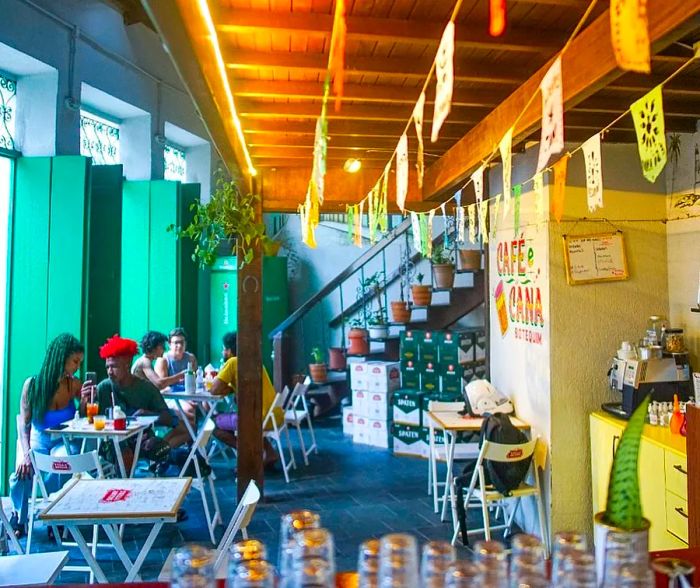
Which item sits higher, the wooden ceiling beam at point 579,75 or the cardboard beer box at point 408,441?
the wooden ceiling beam at point 579,75

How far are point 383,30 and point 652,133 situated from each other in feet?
3.97

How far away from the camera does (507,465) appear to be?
402cm

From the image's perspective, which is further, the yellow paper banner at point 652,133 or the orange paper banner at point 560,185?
the orange paper banner at point 560,185

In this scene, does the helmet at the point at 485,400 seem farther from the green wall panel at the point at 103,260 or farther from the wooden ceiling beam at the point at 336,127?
the green wall panel at the point at 103,260

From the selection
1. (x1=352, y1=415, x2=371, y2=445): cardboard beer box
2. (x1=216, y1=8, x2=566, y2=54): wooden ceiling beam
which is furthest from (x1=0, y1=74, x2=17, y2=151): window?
(x1=352, y1=415, x2=371, y2=445): cardboard beer box

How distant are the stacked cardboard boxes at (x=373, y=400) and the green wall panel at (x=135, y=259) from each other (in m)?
2.91

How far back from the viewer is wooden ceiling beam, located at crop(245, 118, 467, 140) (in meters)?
4.23

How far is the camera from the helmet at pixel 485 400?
4.77 meters

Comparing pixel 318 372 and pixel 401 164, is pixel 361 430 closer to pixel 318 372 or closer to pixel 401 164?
pixel 318 372

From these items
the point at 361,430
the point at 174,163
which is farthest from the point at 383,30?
the point at 174,163

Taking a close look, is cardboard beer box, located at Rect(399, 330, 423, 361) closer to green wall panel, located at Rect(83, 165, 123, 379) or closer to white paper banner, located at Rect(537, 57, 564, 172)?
green wall panel, located at Rect(83, 165, 123, 379)

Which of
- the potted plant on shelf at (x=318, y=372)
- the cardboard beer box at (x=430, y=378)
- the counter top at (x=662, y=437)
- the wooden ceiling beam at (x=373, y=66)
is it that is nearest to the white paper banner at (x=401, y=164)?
the wooden ceiling beam at (x=373, y=66)

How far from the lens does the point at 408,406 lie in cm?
659

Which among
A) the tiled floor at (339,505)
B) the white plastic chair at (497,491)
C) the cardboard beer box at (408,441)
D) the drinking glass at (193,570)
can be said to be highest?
the drinking glass at (193,570)
